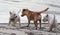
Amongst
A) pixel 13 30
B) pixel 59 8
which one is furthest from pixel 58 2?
pixel 13 30

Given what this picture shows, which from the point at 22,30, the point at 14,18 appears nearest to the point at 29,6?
the point at 14,18

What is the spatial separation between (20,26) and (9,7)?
0.90m

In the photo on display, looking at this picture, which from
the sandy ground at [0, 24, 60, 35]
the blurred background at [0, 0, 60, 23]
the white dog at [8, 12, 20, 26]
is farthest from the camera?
the blurred background at [0, 0, 60, 23]

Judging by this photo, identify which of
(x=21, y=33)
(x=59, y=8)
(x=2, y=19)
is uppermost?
(x=59, y=8)

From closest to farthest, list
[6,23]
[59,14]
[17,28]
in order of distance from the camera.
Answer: [17,28] < [6,23] < [59,14]

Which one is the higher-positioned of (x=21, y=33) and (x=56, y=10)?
(x=56, y=10)

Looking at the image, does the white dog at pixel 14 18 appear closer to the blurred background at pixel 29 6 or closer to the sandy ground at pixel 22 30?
the sandy ground at pixel 22 30

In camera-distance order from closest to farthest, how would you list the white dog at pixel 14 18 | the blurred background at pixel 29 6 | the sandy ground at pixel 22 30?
the sandy ground at pixel 22 30 → the white dog at pixel 14 18 → the blurred background at pixel 29 6

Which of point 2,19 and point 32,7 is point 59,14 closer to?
point 32,7

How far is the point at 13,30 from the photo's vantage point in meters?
2.65

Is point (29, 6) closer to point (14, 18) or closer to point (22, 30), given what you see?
point (14, 18)

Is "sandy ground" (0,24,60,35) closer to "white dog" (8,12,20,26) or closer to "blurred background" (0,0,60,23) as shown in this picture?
"white dog" (8,12,20,26)

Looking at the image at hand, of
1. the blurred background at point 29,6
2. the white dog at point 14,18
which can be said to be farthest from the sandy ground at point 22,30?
the blurred background at point 29,6

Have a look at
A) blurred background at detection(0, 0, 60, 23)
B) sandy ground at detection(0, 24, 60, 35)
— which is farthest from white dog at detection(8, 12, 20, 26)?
blurred background at detection(0, 0, 60, 23)
